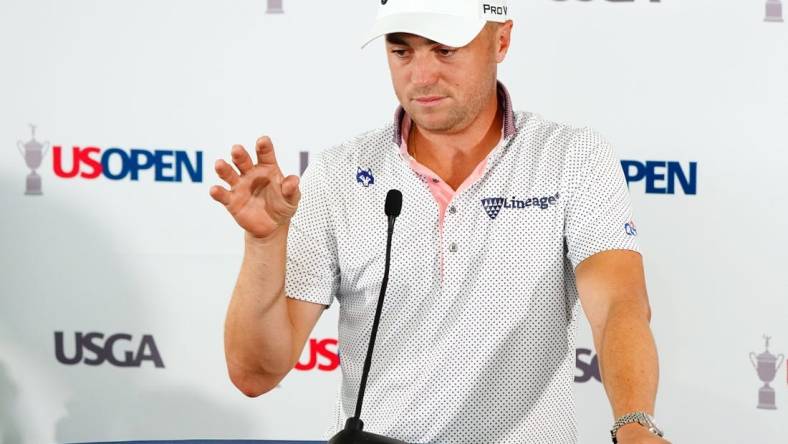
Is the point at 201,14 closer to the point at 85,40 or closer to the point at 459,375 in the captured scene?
the point at 85,40

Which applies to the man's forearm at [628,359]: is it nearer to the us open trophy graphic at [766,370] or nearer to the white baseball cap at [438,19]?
the white baseball cap at [438,19]

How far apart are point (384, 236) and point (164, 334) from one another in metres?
1.27

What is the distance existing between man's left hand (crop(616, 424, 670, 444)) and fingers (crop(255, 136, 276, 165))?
0.67m

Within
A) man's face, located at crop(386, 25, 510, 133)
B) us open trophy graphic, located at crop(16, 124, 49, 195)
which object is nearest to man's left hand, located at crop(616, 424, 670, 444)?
man's face, located at crop(386, 25, 510, 133)

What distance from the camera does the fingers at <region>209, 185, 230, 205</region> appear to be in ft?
5.39

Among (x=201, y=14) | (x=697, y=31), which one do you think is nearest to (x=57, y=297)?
(x=201, y=14)

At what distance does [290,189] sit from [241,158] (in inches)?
3.5

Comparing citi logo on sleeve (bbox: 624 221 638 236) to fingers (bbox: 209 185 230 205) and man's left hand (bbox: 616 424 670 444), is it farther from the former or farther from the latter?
fingers (bbox: 209 185 230 205)

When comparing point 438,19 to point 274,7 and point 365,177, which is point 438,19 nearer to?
point 365,177

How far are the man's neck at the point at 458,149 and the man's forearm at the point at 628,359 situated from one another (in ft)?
1.37

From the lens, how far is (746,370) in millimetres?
2799

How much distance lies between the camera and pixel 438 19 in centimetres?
196

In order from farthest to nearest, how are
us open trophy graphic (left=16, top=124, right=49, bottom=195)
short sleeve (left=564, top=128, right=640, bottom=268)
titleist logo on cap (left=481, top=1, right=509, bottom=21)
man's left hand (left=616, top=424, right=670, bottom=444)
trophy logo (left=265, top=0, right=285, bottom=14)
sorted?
us open trophy graphic (left=16, top=124, right=49, bottom=195) → trophy logo (left=265, top=0, right=285, bottom=14) → titleist logo on cap (left=481, top=1, right=509, bottom=21) → short sleeve (left=564, top=128, right=640, bottom=268) → man's left hand (left=616, top=424, right=670, bottom=444)

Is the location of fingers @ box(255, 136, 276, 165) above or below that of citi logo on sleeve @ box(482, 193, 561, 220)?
above
